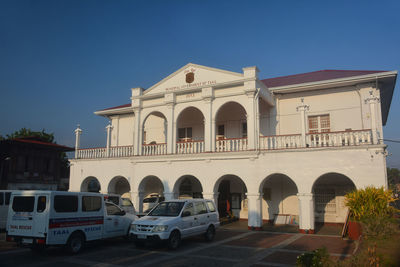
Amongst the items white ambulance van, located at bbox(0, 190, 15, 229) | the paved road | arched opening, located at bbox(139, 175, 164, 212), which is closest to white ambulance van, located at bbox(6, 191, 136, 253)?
the paved road

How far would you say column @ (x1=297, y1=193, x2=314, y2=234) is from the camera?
14961 mm

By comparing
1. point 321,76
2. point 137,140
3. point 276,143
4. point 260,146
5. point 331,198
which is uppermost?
point 321,76

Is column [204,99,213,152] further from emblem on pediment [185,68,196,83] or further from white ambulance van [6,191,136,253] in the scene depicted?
white ambulance van [6,191,136,253]

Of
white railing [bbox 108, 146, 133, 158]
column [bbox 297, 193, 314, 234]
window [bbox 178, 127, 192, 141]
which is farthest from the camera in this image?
window [bbox 178, 127, 192, 141]

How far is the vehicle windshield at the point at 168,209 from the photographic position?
11.9 m

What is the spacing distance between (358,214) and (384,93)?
907 centimetres

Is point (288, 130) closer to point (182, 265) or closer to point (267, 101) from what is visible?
point (267, 101)

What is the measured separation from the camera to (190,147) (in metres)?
18.8

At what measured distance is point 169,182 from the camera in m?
18.6

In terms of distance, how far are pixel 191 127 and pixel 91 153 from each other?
23.9ft

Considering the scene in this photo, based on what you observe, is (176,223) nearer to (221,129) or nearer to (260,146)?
(260,146)

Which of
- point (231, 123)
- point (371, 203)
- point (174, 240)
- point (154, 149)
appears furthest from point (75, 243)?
point (231, 123)

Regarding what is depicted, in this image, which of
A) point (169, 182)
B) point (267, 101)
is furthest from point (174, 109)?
point (267, 101)

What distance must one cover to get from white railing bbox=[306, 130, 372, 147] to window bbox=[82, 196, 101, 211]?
10095 mm
